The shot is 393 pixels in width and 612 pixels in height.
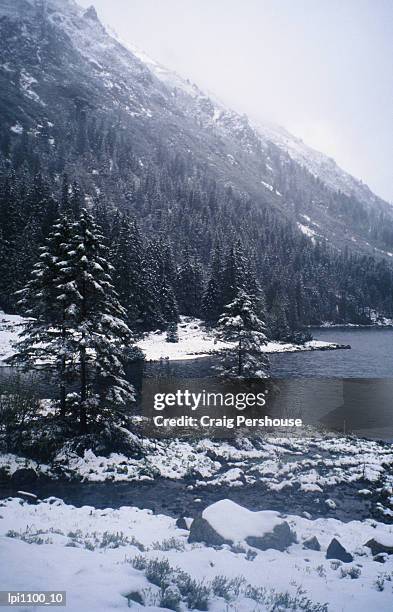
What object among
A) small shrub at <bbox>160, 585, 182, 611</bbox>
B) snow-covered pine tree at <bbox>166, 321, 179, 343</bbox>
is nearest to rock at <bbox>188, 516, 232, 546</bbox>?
small shrub at <bbox>160, 585, 182, 611</bbox>

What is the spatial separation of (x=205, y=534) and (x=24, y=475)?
29.1ft

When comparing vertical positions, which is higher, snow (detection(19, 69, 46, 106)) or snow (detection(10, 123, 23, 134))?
snow (detection(19, 69, 46, 106))

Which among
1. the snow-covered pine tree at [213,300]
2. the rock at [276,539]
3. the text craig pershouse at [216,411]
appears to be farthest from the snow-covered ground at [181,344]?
the rock at [276,539]

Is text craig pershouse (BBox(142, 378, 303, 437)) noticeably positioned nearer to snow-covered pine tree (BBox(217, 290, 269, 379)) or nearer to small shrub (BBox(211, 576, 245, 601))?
snow-covered pine tree (BBox(217, 290, 269, 379))

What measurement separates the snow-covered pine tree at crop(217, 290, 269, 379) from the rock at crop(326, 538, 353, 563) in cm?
1489

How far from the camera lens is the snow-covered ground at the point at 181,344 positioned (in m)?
44.2

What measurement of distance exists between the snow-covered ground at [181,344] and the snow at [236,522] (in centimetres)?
2603

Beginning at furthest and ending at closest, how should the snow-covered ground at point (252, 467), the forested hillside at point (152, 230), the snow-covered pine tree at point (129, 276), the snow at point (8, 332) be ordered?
the forested hillside at point (152, 230), the snow-covered pine tree at point (129, 276), the snow at point (8, 332), the snow-covered ground at point (252, 467)

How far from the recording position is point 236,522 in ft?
35.5

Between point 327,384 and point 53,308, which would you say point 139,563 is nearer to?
point 53,308

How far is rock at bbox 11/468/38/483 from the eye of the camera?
1472cm

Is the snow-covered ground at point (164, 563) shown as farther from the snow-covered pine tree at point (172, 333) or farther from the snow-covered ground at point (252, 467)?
the snow-covered pine tree at point (172, 333)

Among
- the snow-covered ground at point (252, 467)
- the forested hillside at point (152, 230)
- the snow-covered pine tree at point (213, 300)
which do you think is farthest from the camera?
the snow-covered pine tree at point (213, 300)

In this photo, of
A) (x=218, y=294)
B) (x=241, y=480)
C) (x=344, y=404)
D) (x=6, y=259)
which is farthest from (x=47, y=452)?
(x=218, y=294)
